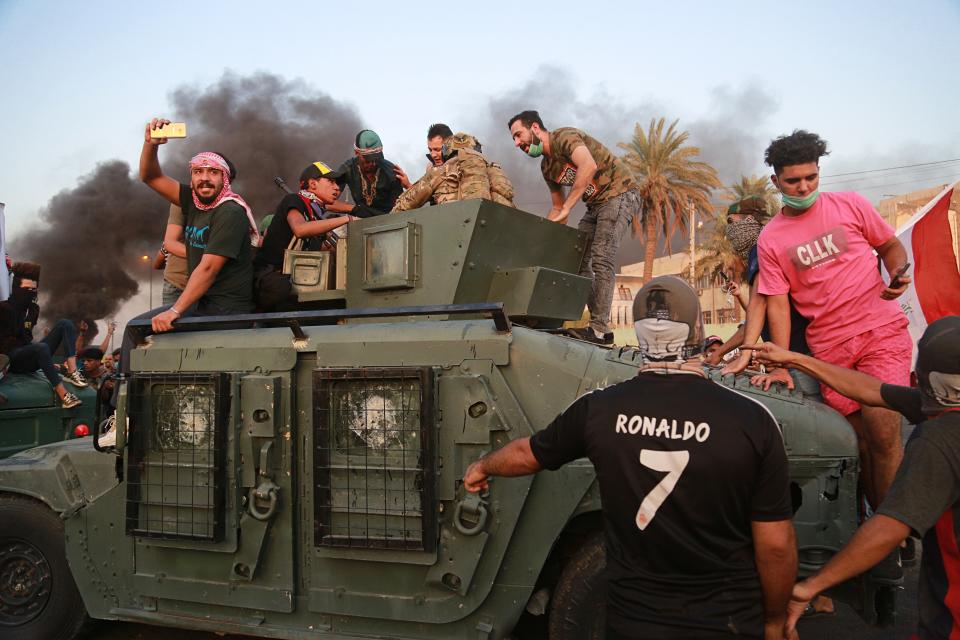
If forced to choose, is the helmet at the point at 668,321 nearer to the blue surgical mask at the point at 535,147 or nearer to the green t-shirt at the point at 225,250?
the green t-shirt at the point at 225,250

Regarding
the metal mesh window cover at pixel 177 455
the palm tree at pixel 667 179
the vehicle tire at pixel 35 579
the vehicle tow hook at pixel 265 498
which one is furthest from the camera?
the palm tree at pixel 667 179

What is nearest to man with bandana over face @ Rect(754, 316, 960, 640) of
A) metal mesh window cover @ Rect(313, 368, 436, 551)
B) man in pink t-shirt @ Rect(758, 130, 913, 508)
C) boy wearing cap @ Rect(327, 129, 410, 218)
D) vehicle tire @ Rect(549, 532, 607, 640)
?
vehicle tire @ Rect(549, 532, 607, 640)

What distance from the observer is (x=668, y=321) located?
2561 millimetres

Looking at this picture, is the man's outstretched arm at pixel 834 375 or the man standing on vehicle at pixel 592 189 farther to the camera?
the man standing on vehicle at pixel 592 189

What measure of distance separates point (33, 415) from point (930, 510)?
827cm

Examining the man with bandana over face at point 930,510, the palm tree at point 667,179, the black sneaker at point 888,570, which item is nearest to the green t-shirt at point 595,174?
the black sneaker at point 888,570

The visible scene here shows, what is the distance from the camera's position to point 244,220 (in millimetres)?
5023

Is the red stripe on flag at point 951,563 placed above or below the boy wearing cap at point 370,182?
below

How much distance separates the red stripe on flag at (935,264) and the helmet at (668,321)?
589 cm

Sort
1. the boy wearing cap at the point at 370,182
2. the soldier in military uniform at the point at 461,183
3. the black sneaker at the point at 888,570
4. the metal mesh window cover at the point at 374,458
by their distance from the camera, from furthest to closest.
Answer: the boy wearing cap at the point at 370,182 < the soldier in military uniform at the point at 461,183 < the metal mesh window cover at the point at 374,458 < the black sneaker at the point at 888,570

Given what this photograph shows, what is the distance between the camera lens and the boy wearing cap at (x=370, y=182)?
21.3ft

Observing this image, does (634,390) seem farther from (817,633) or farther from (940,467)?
(817,633)

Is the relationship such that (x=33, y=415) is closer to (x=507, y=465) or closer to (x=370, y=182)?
(x=370, y=182)

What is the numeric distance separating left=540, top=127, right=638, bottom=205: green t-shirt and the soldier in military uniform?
1.83 feet
